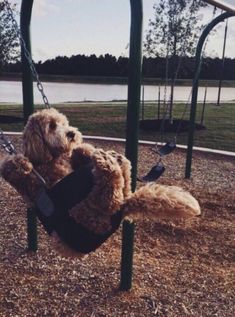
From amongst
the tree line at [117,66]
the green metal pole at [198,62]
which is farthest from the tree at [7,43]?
the green metal pole at [198,62]

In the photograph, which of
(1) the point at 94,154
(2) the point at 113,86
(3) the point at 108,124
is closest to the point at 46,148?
(1) the point at 94,154

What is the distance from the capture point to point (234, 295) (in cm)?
370

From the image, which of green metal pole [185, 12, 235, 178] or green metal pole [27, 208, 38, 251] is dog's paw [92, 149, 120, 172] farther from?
green metal pole [185, 12, 235, 178]

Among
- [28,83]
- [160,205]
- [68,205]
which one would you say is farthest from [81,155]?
[28,83]

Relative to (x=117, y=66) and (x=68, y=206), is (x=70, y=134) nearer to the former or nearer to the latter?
(x=68, y=206)

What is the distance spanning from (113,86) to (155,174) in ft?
129

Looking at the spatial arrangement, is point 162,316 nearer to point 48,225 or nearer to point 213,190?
point 48,225

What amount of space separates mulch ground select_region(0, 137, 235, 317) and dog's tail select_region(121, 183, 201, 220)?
0.89 feet

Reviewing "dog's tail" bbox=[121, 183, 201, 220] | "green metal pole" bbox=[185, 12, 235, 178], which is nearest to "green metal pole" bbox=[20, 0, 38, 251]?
"dog's tail" bbox=[121, 183, 201, 220]

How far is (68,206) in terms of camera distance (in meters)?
2.50

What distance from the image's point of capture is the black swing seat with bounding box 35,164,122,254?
245 cm

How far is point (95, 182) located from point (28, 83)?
78.4 inches

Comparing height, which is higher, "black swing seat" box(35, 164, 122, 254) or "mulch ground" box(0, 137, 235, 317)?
"black swing seat" box(35, 164, 122, 254)

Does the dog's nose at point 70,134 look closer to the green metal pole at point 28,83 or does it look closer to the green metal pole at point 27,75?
the green metal pole at point 28,83
